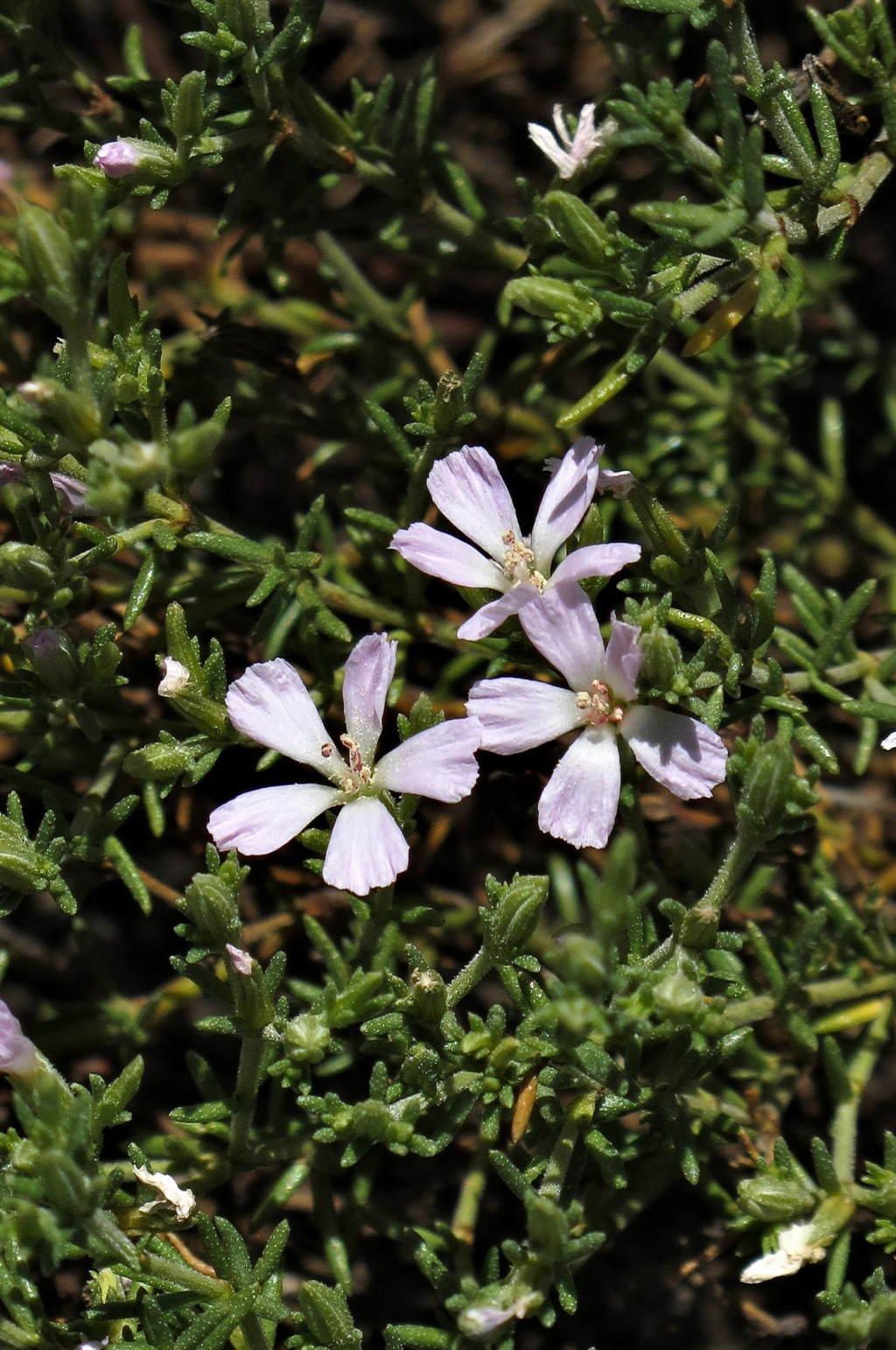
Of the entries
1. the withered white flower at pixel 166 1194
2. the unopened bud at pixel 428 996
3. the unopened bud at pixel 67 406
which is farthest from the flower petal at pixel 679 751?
the withered white flower at pixel 166 1194

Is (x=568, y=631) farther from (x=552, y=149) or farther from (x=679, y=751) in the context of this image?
(x=552, y=149)

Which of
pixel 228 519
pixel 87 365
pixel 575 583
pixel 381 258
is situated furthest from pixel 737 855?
pixel 381 258

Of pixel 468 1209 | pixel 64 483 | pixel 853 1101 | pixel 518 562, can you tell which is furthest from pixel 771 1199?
pixel 64 483

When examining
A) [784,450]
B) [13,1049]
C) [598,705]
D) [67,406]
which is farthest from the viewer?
[784,450]

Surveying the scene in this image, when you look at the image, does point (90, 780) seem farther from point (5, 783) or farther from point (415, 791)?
point (415, 791)

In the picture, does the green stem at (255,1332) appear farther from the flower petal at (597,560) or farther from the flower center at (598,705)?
the flower petal at (597,560)
